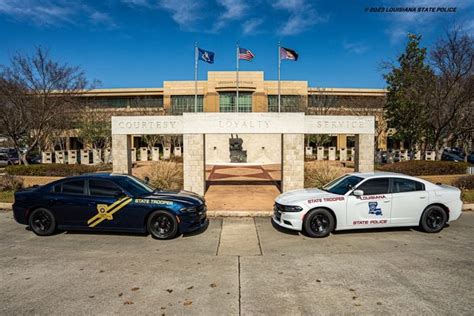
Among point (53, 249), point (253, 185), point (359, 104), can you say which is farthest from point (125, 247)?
point (359, 104)

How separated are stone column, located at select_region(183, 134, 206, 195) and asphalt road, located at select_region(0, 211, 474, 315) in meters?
5.39

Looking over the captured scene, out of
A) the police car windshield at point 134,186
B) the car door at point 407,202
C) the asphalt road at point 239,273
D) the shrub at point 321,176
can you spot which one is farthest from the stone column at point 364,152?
the police car windshield at point 134,186

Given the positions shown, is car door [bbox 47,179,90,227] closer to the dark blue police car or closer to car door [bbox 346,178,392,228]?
the dark blue police car

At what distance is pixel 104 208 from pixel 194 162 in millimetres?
5954

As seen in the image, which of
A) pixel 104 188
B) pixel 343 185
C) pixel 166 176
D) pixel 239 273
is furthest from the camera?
pixel 166 176

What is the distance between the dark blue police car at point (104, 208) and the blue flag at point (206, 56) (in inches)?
456

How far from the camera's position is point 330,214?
6789 millimetres

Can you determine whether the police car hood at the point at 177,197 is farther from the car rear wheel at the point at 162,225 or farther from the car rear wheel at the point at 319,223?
the car rear wheel at the point at 319,223

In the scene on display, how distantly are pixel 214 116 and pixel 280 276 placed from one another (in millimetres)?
8563

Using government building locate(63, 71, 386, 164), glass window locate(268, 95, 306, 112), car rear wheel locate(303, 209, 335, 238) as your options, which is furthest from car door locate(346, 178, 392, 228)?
glass window locate(268, 95, 306, 112)

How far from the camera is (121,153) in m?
13.3

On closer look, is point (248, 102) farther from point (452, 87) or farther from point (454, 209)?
point (454, 209)

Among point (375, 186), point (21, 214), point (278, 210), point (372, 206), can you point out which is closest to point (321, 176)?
point (375, 186)

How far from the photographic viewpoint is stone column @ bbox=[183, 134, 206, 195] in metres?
12.4
